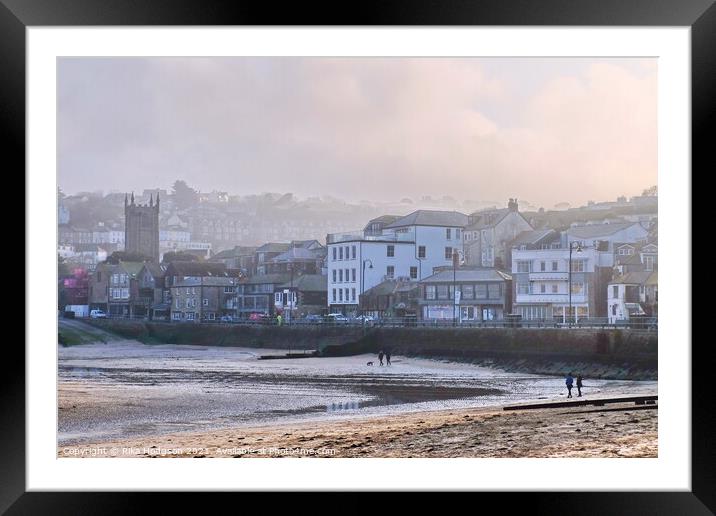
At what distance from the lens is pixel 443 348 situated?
446 inches

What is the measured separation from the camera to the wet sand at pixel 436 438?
7.40 m

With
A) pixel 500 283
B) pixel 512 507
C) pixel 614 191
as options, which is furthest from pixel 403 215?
pixel 512 507

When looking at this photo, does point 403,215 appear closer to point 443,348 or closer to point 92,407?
point 443,348

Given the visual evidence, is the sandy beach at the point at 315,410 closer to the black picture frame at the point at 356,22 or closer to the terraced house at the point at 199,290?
the terraced house at the point at 199,290

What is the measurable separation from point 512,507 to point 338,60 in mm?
6431

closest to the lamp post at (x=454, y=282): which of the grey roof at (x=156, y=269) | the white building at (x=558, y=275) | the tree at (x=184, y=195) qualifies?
the white building at (x=558, y=275)

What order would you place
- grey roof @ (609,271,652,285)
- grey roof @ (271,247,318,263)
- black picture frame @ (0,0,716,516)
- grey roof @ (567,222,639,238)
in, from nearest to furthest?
black picture frame @ (0,0,716,516)
grey roof @ (567,222,639,238)
grey roof @ (609,271,652,285)
grey roof @ (271,247,318,263)

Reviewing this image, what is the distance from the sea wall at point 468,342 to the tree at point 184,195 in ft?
5.74

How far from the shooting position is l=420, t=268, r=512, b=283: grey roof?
1067 centimetres

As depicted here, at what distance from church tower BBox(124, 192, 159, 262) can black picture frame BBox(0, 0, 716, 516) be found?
22.4 feet

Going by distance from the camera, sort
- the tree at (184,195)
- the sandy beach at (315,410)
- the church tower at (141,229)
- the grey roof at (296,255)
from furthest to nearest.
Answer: the church tower at (141,229) < the grey roof at (296,255) < the tree at (184,195) < the sandy beach at (315,410)

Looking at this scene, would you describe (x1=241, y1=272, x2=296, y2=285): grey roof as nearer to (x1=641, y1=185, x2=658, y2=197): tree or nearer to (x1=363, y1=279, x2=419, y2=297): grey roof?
(x1=363, y1=279, x2=419, y2=297): grey roof

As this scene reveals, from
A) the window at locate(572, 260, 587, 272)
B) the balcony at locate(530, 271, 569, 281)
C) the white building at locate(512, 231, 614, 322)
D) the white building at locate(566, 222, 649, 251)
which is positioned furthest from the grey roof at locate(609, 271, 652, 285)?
the balcony at locate(530, 271, 569, 281)

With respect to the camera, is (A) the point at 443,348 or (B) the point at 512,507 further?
(A) the point at 443,348
